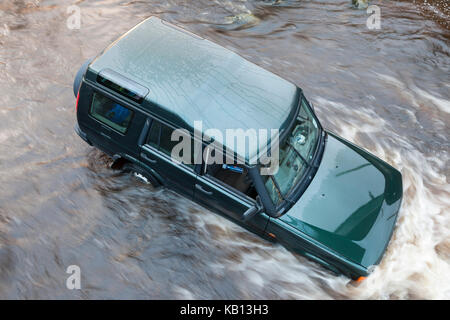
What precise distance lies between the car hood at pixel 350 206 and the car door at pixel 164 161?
124 cm

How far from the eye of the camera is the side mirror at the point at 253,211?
4.48 m

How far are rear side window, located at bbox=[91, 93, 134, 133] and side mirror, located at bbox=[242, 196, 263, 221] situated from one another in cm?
178

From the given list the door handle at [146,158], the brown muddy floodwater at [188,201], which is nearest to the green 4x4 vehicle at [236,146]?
the door handle at [146,158]

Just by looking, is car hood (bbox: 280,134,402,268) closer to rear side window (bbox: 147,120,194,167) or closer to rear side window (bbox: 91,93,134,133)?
rear side window (bbox: 147,120,194,167)

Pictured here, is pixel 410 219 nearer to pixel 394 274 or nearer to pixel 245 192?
pixel 394 274

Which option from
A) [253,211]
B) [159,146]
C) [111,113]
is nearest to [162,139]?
[159,146]

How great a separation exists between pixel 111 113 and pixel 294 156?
2278mm

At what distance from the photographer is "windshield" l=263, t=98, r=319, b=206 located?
4.63m

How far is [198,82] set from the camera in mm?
4777

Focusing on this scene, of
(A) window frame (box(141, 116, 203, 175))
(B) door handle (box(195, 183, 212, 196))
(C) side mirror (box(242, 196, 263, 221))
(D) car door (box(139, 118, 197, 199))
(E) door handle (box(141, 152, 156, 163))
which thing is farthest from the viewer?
(E) door handle (box(141, 152, 156, 163))

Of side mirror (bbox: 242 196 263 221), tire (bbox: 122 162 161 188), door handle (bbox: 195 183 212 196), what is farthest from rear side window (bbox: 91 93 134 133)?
side mirror (bbox: 242 196 263 221)

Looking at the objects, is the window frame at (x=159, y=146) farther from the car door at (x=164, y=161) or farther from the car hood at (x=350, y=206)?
the car hood at (x=350, y=206)

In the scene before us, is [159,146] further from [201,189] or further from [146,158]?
[201,189]
